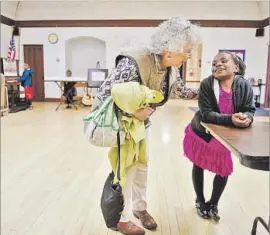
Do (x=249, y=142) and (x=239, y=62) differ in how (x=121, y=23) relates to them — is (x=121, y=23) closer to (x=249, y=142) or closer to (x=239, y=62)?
(x=239, y=62)

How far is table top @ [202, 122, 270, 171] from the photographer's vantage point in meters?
0.99

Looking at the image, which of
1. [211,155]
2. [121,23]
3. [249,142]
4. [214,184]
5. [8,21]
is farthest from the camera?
[121,23]

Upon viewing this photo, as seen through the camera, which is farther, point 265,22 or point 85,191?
point 265,22

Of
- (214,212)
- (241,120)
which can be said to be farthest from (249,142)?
(214,212)

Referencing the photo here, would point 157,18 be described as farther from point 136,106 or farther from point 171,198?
point 136,106

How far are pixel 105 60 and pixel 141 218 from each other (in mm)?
8941

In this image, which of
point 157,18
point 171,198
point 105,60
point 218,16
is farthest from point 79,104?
point 171,198

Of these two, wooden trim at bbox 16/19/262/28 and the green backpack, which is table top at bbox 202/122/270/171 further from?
wooden trim at bbox 16/19/262/28

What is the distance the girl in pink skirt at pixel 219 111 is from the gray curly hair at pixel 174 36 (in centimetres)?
25

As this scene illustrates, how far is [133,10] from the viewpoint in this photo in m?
9.83

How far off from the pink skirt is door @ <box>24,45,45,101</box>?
30.7ft

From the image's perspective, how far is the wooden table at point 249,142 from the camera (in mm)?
990

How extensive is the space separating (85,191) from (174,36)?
60.8 inches

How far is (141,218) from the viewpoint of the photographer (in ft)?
6.62
